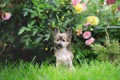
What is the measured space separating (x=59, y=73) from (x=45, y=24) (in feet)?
4.27

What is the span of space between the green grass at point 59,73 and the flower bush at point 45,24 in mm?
536

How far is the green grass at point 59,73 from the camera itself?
439cm

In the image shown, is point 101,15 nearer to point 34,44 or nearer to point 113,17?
point 113,17

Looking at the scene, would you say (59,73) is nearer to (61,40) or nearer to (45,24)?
(61,40)

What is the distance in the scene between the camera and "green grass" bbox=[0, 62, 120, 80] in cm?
439

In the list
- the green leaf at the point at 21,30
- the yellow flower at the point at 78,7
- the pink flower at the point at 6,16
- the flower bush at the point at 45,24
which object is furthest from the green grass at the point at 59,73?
the yellow flower at the point at 78,7

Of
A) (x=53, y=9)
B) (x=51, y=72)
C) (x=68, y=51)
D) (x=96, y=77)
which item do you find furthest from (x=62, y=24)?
(x=96, y=77)

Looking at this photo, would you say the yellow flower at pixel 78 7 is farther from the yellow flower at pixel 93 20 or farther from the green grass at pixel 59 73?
the green grass at pixel 59 73

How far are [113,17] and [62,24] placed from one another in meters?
0.89

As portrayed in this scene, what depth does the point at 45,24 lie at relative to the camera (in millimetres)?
5816

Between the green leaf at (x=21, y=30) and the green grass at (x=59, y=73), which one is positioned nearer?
the green grass at (x=59, y=73)

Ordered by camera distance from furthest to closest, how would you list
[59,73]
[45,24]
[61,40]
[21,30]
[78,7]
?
[45,24] → [78,7] → [21,30] → [61,40] → [59,73]

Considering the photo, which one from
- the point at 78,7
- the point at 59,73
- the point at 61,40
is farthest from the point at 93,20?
the point at 59,73

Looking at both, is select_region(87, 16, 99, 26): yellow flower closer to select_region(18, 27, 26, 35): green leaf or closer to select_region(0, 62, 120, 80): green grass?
select_region(0, 62, 120, 80): green grass
